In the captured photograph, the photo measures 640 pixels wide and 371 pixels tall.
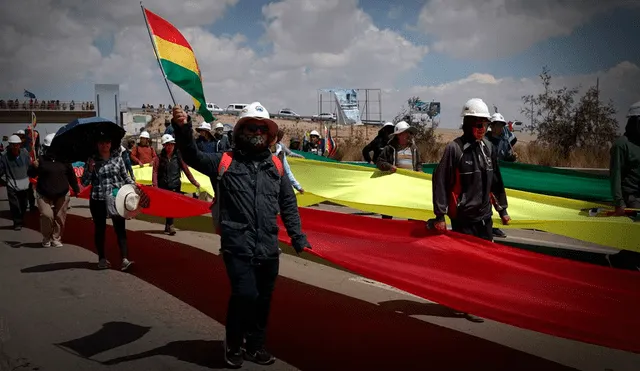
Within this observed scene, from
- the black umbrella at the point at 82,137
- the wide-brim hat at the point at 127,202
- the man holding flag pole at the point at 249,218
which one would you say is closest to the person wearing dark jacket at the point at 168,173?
the black umbrella at the point at 82,137

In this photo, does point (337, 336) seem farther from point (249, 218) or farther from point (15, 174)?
point (15, 174)

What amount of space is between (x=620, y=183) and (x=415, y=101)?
22.8 meters

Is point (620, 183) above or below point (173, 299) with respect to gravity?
above

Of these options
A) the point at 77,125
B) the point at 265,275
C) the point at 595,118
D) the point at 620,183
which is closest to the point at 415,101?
the point at 595,118

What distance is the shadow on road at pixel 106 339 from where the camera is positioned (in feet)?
16.8

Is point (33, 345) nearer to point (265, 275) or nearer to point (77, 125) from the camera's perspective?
point (265, 275)

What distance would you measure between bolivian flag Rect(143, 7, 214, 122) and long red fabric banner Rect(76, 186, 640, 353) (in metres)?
1.80

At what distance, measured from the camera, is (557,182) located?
9414 millimetres

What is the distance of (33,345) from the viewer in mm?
5250

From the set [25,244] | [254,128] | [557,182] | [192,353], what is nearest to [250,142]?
[254,128]

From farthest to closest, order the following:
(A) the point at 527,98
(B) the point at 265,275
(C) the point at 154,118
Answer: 1. (C) the point at 154,118
2. (A) the point at 527,98
3. (B) the point at 265,275

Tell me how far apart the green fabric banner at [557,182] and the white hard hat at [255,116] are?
5.19 meters

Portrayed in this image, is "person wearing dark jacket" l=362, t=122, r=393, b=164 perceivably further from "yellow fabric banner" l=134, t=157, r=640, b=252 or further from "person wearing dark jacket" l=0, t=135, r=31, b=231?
"person wearing dark jacket" l=0, t=135, r=31, b=231

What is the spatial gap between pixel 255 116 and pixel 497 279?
7.61 feet
